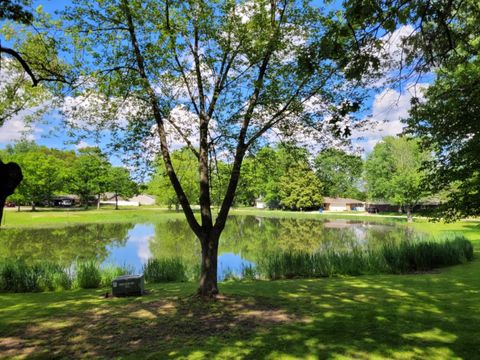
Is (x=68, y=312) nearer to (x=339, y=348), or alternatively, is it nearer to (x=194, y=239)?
(x=339, y=348)

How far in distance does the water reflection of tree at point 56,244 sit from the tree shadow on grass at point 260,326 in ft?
39.0

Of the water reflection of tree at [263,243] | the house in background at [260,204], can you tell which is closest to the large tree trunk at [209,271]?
the water reflection of tree at [263,243]

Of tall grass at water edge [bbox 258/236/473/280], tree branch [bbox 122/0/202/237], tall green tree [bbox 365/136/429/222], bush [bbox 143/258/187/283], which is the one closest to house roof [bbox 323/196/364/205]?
tall green tree [bbox 365/136/429/222]

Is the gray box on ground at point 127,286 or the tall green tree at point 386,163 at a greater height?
the tall green tree at point 386,163

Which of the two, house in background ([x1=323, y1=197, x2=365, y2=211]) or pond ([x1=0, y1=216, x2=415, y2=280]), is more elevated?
house in background ([x1=323, y1=197, x2=365, y2=211])

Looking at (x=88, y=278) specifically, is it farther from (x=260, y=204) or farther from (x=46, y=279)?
(x=260, y=204)

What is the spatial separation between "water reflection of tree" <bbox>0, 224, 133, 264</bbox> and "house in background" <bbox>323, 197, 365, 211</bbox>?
51.4 m

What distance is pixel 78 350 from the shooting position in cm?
501

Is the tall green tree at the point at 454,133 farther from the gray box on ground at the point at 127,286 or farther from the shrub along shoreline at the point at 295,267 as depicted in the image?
the gray box on ground at the point at 127,286

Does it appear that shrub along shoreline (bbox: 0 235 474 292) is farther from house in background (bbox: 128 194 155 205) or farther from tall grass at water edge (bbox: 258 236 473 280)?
house in background (bbox: 128 194 155 205)

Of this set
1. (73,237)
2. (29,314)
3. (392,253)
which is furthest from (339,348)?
(73,237)

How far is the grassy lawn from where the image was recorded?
15.7ft

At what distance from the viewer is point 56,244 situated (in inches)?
962

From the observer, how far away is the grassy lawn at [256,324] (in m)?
4.78
